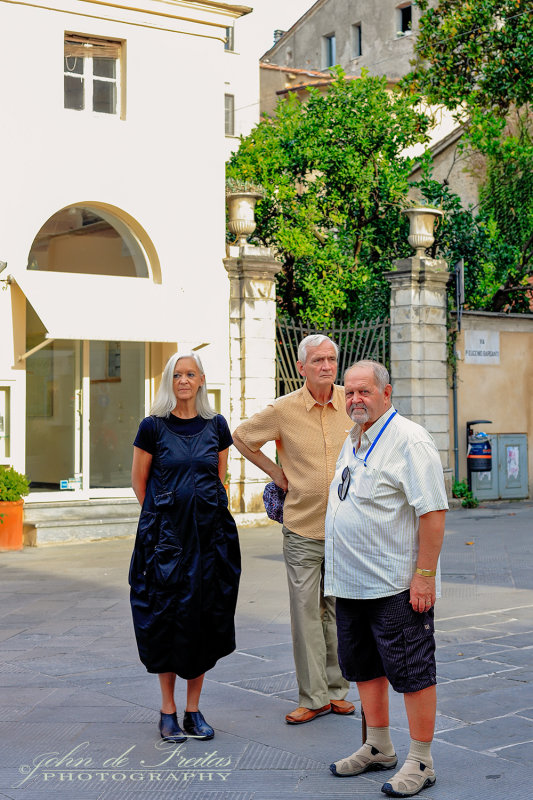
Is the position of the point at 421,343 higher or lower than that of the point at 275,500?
higher

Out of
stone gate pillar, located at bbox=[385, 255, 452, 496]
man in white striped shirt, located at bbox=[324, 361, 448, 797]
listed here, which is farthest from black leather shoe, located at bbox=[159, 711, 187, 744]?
stone gate pillar, located at bbox=[385, 255, 452, 496]

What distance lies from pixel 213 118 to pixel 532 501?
7.67m

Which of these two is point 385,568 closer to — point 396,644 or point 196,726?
point 396,644

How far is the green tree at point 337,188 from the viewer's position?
18.5m

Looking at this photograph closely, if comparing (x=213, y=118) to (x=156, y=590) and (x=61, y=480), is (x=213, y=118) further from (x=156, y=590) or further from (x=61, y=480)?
(x=156, y=590)

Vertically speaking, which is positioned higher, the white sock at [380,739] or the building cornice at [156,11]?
the building cornice at [156,11]

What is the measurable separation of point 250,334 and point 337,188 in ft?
16.9

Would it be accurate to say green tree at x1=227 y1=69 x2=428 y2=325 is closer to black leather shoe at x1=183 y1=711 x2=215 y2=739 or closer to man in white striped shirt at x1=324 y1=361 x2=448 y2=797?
black leather shoe at x1=183 y1=711 x2=215 y2=739

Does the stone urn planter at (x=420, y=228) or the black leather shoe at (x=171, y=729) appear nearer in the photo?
the black leather shoe at (x=171, y=729)

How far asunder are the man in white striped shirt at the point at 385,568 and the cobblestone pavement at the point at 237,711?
0.23 meters

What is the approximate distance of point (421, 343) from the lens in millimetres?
15977

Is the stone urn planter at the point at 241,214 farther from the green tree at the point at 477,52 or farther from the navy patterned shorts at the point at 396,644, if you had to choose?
the navy patterned shorts at the point at 396,644

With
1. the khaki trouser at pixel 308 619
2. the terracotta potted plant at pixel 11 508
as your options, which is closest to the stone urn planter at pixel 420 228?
the terracotta potted plant at pixel 11 508

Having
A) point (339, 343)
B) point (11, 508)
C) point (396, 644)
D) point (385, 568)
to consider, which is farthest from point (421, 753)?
point (339, 343)
